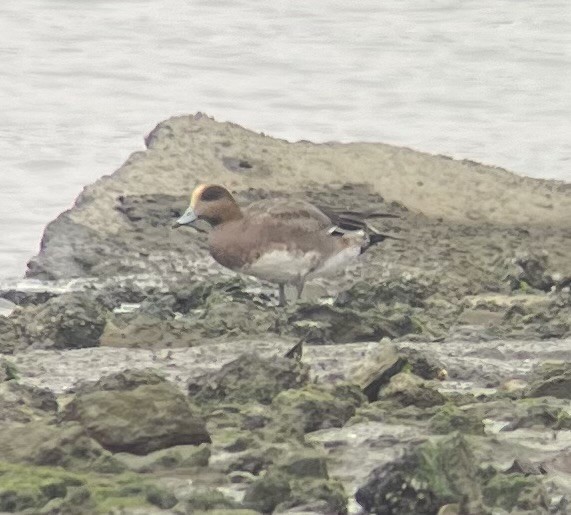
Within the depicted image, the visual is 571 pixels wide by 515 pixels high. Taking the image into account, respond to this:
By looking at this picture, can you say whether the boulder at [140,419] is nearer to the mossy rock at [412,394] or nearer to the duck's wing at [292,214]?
the mossy rock at [412,394]

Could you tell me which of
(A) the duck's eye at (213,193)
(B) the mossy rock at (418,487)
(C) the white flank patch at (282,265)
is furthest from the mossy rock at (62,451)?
(A) the duck's eye at (213,193)

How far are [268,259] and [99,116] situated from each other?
10.8m

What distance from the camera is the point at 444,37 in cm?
2697

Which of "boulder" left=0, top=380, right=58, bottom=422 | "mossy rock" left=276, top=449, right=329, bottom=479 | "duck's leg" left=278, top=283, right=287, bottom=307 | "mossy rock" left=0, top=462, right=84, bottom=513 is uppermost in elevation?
"mossy rock" left=276, top=449, right=329, bottom=479

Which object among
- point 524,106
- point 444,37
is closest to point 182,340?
point 524,106


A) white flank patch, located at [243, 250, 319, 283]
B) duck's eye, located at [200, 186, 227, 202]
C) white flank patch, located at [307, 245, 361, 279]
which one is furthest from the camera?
duck's eye, located at [200, 186, 227, 202]

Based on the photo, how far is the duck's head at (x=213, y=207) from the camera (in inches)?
458

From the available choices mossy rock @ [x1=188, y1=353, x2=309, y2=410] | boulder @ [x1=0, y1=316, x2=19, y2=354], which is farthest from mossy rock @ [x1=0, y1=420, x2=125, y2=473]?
boulder @ [x1=0, y1=316, x2=19, y2=354]

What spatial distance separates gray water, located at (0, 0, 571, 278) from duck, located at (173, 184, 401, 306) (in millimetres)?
3874

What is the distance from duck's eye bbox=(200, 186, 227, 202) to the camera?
11.8 meters

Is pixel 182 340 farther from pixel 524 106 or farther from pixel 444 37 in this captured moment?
pixel 444 37

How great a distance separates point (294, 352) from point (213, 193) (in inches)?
123

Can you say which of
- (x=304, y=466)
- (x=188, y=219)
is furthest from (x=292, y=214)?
(x=304, y=466)

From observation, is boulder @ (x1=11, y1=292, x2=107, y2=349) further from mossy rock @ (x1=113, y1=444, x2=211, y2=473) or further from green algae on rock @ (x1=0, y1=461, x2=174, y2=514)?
green algae on rock @ (x1=0, y1=461, x2=174, y2=514)
